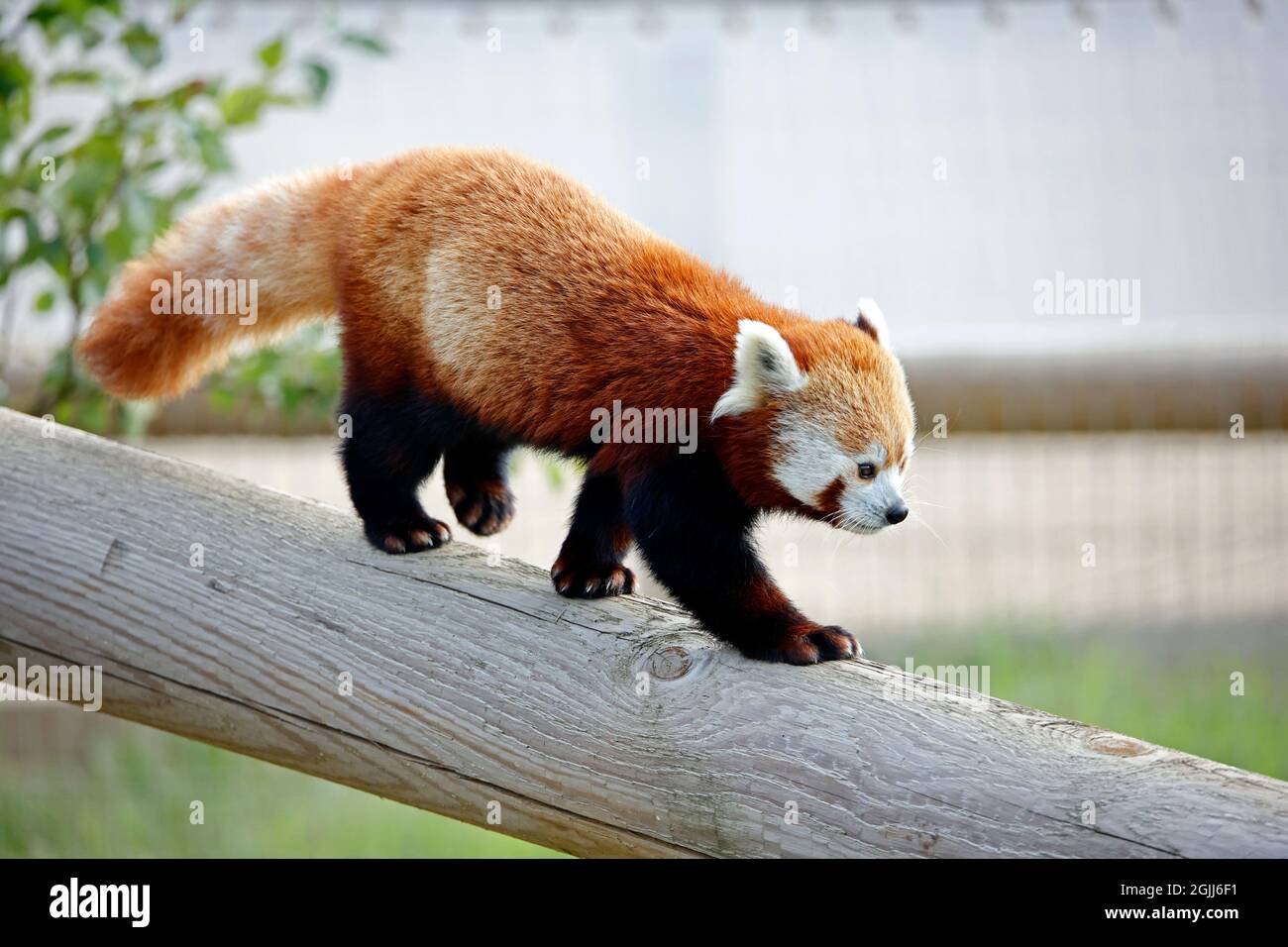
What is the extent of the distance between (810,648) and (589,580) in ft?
1.40

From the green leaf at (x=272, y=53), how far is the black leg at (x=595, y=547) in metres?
1.31

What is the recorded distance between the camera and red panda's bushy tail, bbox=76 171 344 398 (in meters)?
2.46

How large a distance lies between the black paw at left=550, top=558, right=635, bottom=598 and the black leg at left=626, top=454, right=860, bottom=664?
138 mm

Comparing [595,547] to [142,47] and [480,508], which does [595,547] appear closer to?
[480,508]

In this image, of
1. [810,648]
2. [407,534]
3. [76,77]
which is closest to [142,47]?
[76,77]

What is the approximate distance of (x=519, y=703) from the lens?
6.34 feet

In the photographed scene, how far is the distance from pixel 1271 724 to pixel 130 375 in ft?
12.7

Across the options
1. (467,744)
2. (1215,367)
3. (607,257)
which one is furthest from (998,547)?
(467,744)

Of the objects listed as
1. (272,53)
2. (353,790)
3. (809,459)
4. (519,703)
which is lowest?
(353,790)

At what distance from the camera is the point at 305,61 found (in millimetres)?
2834

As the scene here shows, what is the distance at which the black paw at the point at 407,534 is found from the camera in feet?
7.38

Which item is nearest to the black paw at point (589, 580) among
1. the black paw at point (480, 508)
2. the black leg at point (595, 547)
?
the black leg at point (595, 547)

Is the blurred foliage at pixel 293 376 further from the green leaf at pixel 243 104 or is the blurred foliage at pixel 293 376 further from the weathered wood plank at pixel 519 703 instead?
the weathered wood plank at pixel 519 703
